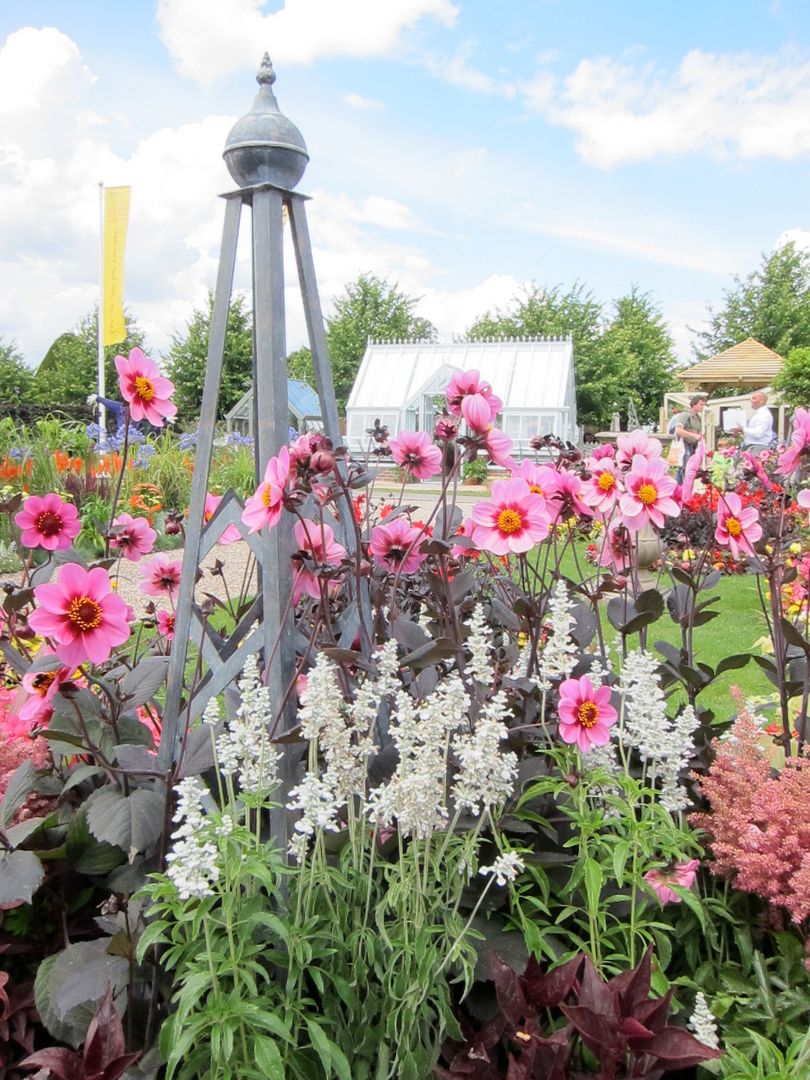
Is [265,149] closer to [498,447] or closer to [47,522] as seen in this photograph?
[498,447]

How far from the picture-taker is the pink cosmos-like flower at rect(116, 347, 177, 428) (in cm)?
181

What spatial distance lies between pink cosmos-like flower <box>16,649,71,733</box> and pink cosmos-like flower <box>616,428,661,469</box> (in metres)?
1.23

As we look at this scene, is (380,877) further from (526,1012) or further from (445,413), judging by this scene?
(445,413)

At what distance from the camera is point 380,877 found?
1.40 m

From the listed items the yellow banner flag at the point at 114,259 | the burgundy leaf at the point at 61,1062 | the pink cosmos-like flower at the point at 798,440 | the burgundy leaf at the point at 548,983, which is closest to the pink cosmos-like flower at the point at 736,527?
the pink cosmos-like flower at the point at 798,440

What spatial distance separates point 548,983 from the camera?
4.09 ft

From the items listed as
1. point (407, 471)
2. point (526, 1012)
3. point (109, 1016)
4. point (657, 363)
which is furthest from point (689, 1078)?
point (657, 363)

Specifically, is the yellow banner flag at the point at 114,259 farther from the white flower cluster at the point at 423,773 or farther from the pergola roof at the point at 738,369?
the pergola roof at the point at 738,369

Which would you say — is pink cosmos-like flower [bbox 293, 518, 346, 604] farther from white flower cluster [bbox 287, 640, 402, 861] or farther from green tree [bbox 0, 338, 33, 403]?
green tree [bbox 0, 338, 33, 403]

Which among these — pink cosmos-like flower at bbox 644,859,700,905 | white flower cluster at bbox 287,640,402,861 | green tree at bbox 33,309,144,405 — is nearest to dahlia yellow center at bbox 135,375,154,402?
white flower cluster at bbox 287,640,402,861

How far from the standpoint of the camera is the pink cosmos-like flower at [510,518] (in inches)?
61.3

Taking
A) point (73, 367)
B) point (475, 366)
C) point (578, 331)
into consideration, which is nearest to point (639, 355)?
point (578, 331)

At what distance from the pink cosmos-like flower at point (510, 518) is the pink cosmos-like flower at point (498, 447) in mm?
44

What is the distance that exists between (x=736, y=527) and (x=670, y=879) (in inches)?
31.3
